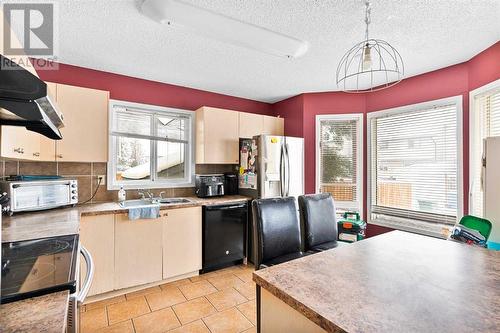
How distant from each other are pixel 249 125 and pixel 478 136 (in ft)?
8.68

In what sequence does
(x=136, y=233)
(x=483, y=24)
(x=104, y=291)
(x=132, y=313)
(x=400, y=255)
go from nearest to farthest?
(x=400, y=255)
(x=483, y=24)
(x=132, y=313)
(x=104, y=291)
(x=136, y=233)

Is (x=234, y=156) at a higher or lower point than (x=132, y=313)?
higher

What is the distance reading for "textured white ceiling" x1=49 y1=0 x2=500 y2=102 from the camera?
1722 millimetres

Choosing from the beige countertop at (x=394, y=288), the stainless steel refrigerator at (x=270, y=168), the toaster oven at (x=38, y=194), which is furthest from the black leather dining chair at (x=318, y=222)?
the toaster oven at (x=38, y=194)

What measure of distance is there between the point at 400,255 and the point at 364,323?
0.81 m

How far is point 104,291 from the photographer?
2359 mm

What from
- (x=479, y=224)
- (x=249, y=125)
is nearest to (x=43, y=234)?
(x=249, y=125)

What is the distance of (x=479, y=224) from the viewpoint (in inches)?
77.7

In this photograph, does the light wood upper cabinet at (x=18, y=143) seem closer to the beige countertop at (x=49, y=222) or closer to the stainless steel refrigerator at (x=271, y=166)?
the beige countertop at (x=49, y=222)

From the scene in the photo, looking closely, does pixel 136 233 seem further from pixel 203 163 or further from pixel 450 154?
pixel 450 154

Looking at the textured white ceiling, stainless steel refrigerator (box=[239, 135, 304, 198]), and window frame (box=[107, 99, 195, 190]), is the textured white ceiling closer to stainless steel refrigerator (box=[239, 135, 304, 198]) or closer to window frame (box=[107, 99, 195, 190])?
window frame (box=[107, 99, 195, 190])

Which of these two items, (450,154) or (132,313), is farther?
(450,154)

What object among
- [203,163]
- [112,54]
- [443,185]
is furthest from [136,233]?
[443,185]

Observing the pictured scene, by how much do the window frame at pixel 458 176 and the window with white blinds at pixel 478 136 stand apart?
0.40 ft
